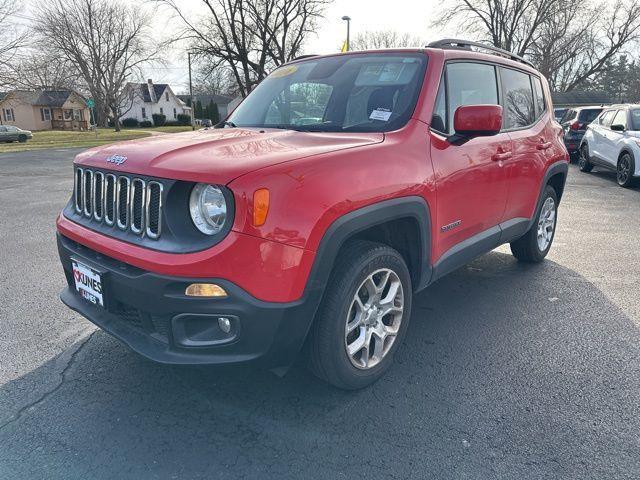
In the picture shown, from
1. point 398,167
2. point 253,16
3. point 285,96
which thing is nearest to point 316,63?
point 285,96

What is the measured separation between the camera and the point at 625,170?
9922 mm

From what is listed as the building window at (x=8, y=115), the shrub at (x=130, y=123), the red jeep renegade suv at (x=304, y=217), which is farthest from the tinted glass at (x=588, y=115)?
the building window at (x=8, y=115)

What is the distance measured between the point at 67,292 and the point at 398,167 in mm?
2101

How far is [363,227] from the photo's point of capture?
8.19 feet

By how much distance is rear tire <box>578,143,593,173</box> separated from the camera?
40.6ft

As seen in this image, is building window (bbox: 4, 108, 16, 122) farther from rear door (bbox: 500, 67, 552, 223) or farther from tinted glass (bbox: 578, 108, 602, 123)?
rear door (bbox: 500, 67, 552, 223)

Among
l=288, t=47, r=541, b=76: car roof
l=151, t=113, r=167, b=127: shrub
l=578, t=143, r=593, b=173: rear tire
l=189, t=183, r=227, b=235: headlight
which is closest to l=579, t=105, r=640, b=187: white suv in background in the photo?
l=578, t=143, r=593, b=173: rear tire

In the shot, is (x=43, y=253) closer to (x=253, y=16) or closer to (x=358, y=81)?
(x=358, y=81)

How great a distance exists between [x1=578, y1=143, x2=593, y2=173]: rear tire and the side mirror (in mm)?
10918

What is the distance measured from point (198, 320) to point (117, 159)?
0.97 metres

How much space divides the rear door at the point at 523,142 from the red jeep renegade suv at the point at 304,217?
0.20 m

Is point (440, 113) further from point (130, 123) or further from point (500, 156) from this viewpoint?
point (130, 123)

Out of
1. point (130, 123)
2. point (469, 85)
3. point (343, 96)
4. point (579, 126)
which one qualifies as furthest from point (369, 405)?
point (130, 123)

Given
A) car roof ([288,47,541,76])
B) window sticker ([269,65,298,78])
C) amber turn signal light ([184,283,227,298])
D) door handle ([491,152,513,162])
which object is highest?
car roof ([288,47,541,76])
